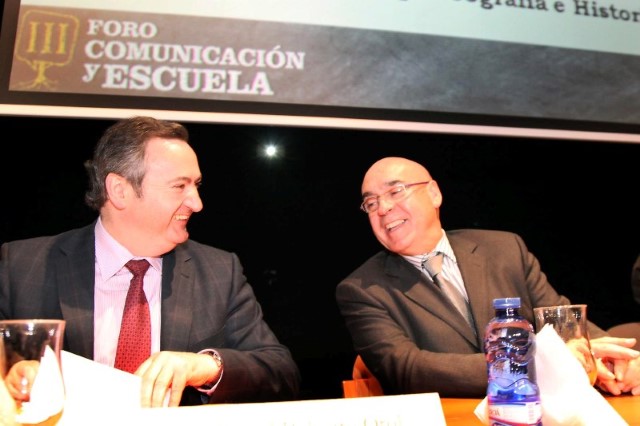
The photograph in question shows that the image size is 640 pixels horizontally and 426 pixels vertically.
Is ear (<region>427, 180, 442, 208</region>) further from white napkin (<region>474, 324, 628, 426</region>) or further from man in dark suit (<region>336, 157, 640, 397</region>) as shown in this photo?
white napkin (<region>474, 324, 628, 426</region>)

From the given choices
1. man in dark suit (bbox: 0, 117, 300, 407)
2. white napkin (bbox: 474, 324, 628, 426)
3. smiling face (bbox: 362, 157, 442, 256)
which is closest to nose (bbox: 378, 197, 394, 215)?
smiling face (bbox: 362, 157, 442, 256)

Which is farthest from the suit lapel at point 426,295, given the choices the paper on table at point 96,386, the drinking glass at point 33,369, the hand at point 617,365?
the drinking glass at point 33,369

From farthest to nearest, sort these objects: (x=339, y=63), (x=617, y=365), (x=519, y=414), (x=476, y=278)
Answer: (x=339, y=63), (x=476, y=278), (x=617, y=365), (x=519, y=414)

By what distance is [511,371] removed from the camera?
104cm

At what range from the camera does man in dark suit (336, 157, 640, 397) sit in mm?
1729

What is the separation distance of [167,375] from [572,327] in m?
0.87

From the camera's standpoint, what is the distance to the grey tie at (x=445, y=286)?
7.06 feet

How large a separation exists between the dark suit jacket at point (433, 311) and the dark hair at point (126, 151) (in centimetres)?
86

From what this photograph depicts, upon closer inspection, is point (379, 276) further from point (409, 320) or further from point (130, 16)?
point (130, 16)

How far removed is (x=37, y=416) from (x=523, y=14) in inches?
111

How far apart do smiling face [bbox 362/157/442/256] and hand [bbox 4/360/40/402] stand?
5.18 feet

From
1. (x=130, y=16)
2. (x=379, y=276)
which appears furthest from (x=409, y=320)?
(x=130, y=16)

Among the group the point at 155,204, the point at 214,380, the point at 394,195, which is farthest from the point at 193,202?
the point at 394,195

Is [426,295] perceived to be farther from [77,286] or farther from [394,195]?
[77,286]
